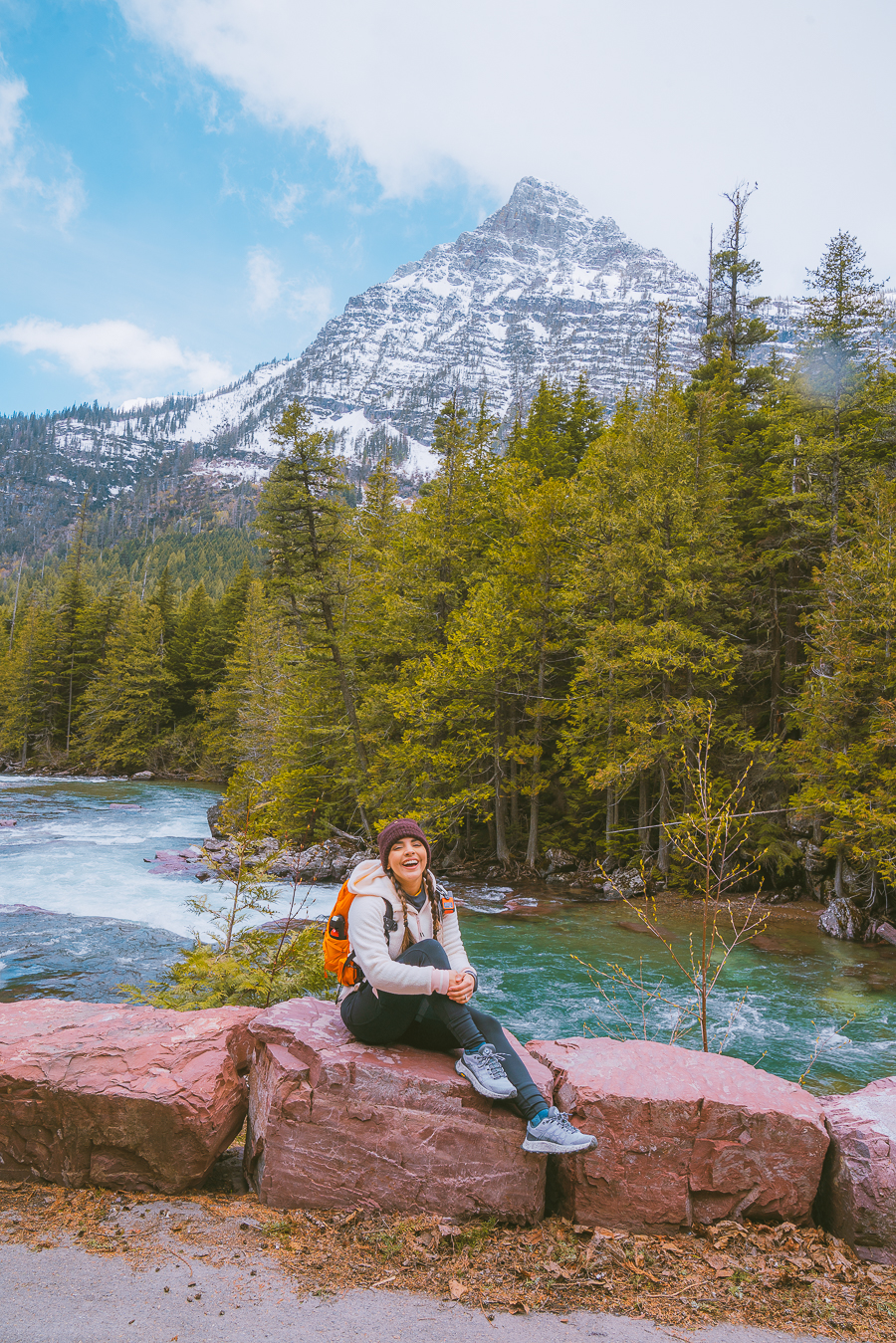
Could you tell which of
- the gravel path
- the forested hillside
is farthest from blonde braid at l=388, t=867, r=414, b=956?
the forested hillside

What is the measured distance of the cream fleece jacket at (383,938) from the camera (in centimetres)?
349

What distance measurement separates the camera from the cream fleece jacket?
3.49 meters

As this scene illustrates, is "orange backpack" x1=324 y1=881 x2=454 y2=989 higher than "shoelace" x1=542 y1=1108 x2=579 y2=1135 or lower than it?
higher

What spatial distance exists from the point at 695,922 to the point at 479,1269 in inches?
508

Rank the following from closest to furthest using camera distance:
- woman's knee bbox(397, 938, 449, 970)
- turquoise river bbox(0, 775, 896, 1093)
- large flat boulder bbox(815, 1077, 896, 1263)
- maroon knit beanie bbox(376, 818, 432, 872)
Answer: large flat boulder bbox(815, 1077, 896, 1263), woman's knee bbox(397, 938, 449, 970), maroon knit beanie bbox(376, 818, 432, 872), turquoise river bbox(0, 775, 896, 1093)

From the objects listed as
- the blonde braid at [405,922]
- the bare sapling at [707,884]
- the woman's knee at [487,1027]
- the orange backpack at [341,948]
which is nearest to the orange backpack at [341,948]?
the orange backpack at [341,948]

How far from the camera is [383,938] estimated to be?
11.9 feet

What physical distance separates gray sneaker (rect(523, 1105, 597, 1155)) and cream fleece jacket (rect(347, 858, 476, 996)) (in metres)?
0.76

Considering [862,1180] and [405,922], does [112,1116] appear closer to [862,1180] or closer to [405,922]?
[405,922]

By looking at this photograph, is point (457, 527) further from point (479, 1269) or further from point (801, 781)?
point (479, 1269)

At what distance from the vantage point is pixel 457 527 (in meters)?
20.9

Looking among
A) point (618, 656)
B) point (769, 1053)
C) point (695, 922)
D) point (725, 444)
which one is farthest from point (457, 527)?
point (769, 1053)

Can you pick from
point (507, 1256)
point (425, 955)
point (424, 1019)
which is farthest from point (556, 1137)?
point (425, 955)

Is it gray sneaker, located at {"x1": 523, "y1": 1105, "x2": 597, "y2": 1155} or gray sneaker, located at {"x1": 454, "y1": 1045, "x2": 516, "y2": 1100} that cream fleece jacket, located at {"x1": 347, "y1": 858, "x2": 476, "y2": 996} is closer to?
gray sneaker, located at {"x1": 454, "y1": 1045, "x2": 516, "y2": 1100}
